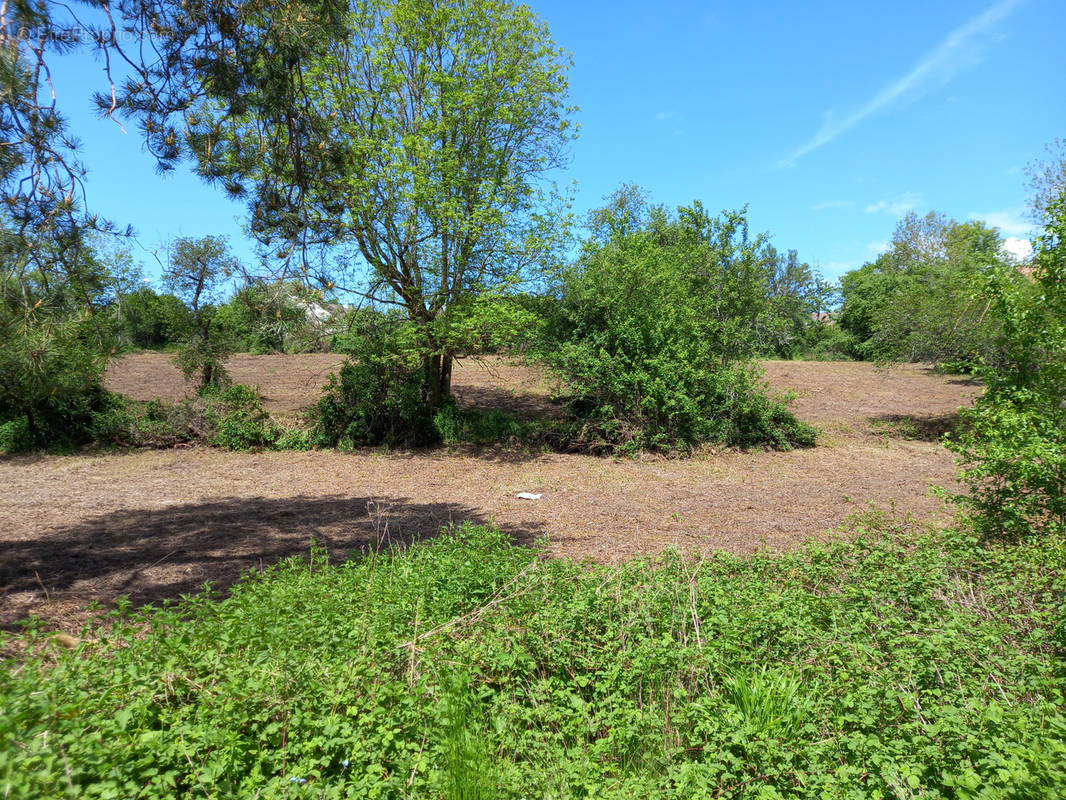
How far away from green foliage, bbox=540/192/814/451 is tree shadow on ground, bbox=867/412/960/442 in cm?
387

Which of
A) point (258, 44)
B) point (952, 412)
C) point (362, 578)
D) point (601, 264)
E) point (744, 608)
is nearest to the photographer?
point (744, 608)

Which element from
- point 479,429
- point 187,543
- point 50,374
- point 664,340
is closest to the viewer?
point 50,374

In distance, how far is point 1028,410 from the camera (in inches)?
218

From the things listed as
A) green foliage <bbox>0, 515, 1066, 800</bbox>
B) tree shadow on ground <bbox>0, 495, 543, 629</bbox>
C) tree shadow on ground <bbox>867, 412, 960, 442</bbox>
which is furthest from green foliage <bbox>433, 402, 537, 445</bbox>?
tree shadow on ground <bbox>867, 412, 960, 442</bbox>

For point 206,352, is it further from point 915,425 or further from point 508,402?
point 915,425

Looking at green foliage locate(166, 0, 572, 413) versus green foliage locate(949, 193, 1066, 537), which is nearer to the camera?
green foliage locate(949, 193, 1066, 537)

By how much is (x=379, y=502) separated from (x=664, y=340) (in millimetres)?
6650

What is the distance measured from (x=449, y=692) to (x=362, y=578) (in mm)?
1738

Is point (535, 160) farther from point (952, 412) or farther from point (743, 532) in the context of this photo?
point (952, 412)

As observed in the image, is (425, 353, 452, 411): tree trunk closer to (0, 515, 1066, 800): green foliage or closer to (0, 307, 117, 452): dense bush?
(0, 307, 117, 452): dense bush

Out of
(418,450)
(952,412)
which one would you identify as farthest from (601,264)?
(952,412)

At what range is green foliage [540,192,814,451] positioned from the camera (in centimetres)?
1177

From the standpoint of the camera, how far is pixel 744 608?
3986mm

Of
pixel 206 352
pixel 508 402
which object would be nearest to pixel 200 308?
pixel 206 352
